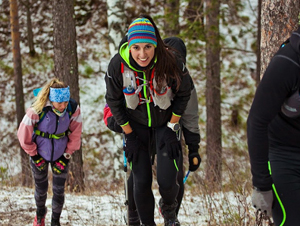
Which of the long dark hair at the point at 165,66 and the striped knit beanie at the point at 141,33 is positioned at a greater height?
the striped knit beanie at the point at 141,33

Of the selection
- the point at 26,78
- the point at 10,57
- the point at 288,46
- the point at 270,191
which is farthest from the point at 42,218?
the point at 10,57

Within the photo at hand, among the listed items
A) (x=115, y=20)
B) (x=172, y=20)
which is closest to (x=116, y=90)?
(x=115, y=20)

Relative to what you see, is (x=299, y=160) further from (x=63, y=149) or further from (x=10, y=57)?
(x=10, y=57)

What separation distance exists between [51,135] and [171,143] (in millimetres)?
1788

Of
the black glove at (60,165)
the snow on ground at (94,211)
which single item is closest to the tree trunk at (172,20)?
the snow on ground at (94,211)

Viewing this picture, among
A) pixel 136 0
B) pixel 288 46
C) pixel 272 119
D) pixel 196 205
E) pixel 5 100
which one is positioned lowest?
pixel 196 205

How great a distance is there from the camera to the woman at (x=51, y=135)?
15.9 ft

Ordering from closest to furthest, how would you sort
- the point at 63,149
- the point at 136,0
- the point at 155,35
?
1. the point at 155,35
2. the point at 63,149
3. the point at 136,0

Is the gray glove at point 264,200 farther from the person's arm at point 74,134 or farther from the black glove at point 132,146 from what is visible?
the person's arm at point 74,134

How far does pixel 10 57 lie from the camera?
16.5 m

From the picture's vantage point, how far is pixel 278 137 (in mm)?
2713

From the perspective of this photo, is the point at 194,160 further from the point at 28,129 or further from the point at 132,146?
the point at 28,129

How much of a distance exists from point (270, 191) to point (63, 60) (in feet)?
20.8

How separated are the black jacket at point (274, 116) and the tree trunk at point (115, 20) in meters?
7.06
